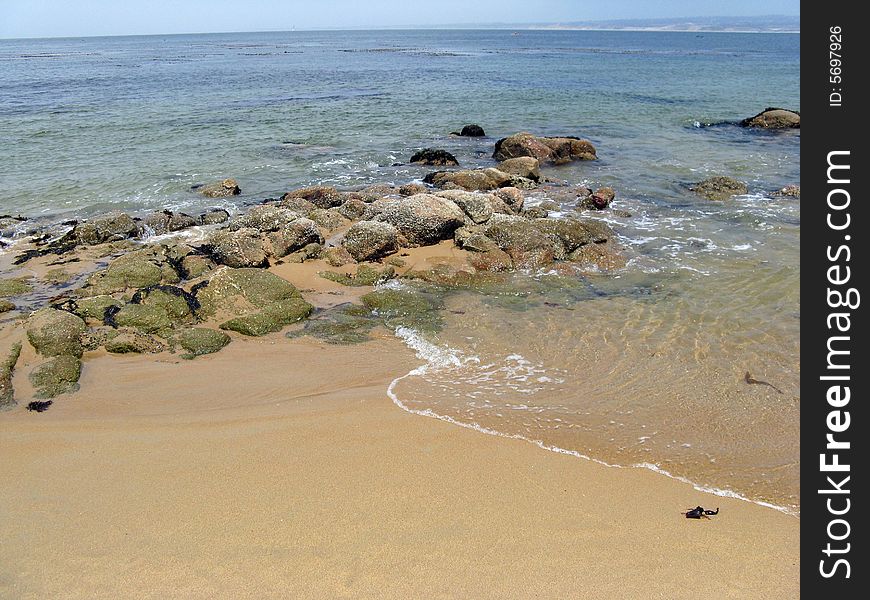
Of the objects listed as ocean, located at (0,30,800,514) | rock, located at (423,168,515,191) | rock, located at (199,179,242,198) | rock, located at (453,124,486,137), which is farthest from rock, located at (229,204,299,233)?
rock, located at (453,124,486,137)

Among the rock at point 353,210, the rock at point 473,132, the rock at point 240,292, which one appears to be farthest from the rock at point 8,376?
the rock at point 473,132

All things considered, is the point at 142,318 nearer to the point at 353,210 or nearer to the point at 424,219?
the point at 424,219

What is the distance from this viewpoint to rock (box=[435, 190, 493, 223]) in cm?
1272

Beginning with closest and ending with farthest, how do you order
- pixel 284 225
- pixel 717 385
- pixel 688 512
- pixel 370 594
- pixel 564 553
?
1. pixel 370 594
2. pixel 564 553
3. pixel 688 512
4. pixel 717 385
5. pixel 284 225

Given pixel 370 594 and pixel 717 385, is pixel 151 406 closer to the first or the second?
pixel 370 594

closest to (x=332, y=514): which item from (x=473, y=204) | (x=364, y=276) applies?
(x=364, y=276)

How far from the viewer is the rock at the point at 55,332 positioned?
7586 mm

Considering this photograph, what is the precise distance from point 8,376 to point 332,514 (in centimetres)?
491

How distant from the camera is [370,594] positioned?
4039 mm

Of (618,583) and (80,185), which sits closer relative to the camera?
(618,583)

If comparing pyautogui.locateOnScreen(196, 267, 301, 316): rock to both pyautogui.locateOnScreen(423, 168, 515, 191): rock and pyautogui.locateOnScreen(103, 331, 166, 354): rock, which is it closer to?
pyautogui.locateOnScreen(103, 331, 166, 354): rock

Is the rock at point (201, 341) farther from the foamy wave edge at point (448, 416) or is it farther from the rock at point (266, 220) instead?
the rock at point (266, 220)
